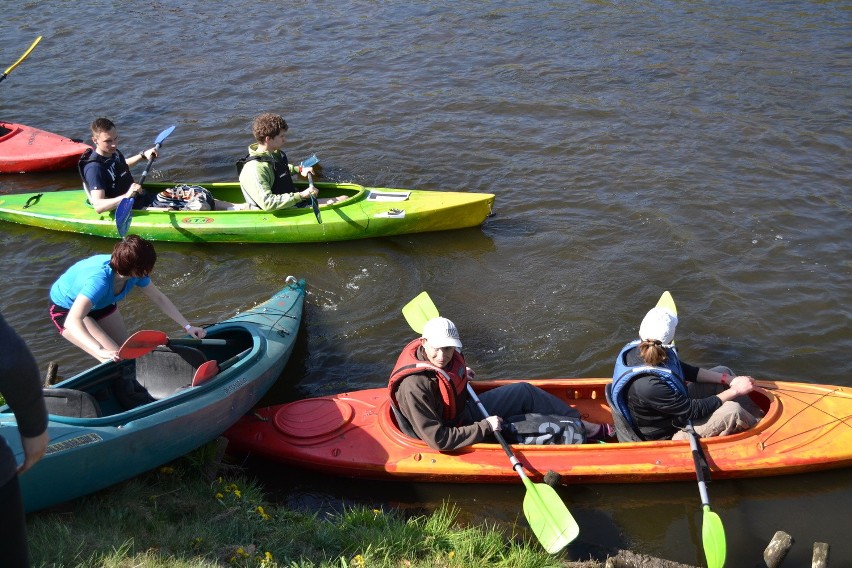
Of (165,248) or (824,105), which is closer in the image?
(165,248)

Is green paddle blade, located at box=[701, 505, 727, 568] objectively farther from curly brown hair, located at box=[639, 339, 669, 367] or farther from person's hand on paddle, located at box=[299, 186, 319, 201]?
person's hand on paddle, located at box=[299, 186, 319, 201]

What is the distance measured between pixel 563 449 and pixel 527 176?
4.65 m

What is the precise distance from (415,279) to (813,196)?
411 cm

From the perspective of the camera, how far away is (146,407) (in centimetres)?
475

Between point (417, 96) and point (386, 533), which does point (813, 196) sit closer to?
point (417, 96)

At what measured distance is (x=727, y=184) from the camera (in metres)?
8.70

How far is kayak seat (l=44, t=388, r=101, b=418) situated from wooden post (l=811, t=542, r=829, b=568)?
13.0 ft

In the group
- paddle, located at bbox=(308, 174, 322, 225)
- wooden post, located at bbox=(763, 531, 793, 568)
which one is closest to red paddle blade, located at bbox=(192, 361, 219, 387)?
paddle, located at bbox=(308, 174, 322, 225)

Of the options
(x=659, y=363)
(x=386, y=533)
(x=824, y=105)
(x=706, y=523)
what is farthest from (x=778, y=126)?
(x=386, y=533)

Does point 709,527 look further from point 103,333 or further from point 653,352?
point 103,333

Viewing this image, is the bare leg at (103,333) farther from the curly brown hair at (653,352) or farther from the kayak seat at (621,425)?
the curly brown hair at (653,352)

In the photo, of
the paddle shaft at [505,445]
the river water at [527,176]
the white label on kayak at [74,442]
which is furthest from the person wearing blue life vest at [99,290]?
the paddle shaft at [505,445]

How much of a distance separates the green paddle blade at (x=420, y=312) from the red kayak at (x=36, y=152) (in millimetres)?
5521

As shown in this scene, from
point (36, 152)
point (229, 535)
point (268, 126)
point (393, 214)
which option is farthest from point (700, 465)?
point (36, 152)
